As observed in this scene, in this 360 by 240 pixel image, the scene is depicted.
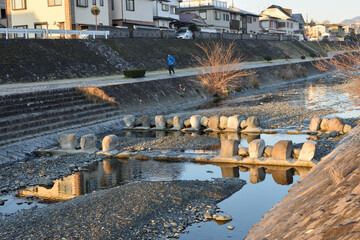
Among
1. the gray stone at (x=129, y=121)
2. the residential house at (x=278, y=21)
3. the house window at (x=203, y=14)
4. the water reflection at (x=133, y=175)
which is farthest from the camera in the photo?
the residential house at (x=278, y=21)

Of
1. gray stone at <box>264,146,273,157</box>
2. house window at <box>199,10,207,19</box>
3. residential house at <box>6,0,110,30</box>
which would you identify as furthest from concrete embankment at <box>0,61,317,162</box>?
house window at <box>199,10,207,19</box>

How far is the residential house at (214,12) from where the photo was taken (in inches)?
3162

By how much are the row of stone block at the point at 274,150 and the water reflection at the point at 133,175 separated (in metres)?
0.52

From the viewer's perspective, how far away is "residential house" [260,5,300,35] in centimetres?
10862

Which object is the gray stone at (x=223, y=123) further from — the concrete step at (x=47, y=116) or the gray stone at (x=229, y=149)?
the concrete step at (x=47, y=116)

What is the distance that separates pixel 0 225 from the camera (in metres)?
8.95

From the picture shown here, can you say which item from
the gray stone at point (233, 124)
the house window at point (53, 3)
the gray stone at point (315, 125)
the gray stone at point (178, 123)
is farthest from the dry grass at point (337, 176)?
the house window at point (53, 3)

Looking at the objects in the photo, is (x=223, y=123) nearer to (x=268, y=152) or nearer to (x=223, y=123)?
(x=223, y=123)

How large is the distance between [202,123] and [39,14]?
33.4 metres

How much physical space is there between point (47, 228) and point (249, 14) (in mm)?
86796

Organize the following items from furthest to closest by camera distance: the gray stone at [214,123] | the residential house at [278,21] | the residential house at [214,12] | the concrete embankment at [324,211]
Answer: the residential house at [278,21]
the residential house at [214,12]
the gray stone at [214,123]
the concrete embankment at [324,211]

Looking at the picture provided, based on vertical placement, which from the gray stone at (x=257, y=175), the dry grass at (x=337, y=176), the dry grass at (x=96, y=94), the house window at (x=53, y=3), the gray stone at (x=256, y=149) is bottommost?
the gray stone at (x=257, y=175)

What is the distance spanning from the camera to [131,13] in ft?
186

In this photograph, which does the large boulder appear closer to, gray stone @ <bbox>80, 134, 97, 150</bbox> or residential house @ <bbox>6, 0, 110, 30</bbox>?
gray stone @ <bbox>80, 134, 97, 150</bbox>
